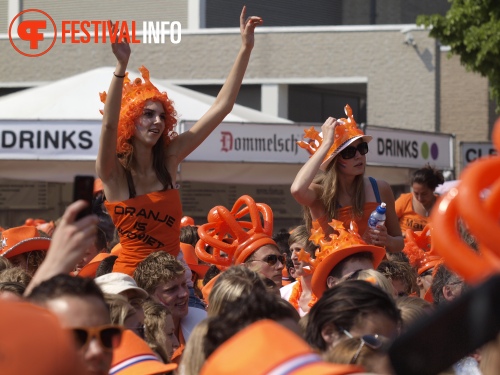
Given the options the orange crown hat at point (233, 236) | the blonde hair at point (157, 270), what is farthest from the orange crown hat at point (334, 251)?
the orange crown hat at point (233, 236)

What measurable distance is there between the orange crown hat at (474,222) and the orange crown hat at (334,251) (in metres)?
3.19

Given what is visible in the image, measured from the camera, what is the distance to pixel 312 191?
5234 mm

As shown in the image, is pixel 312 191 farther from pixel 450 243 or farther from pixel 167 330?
pixel 450 243

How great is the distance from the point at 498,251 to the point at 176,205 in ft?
12.7

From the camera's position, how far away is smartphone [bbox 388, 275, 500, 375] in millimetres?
1264

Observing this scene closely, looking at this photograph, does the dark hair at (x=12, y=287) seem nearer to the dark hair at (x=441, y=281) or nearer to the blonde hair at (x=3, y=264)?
the blonde hair at (x=3, y=264)

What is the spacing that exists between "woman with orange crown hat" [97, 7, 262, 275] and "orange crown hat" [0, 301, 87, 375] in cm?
340

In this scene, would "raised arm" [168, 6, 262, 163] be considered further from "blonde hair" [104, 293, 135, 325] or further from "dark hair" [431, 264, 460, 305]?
"blonde hair" [104, 293, 135, 325]

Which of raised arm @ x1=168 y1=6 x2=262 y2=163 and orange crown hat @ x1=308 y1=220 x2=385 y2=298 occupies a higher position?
raised arm @ x1=168 y1=6 x2=262 y2=163

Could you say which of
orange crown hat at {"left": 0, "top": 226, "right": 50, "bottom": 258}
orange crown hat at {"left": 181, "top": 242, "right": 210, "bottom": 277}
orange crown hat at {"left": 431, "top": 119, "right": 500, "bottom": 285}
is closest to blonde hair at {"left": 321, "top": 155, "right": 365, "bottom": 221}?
orange crown hat at {"left": 0, "top": 226, "right": 50, "bottom": 258}

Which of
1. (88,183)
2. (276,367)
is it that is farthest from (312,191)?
(276,367)

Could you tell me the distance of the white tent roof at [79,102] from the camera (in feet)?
36.8

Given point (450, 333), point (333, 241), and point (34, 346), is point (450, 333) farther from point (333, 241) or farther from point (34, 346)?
point (333, 241)

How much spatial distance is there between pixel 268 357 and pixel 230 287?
2.12 m
